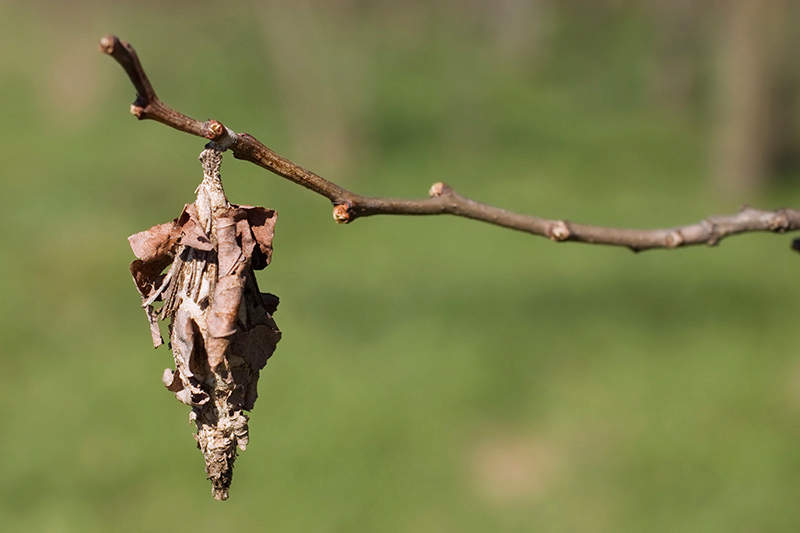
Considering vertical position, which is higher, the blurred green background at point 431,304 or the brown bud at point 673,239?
the blurred green background at point 431,304

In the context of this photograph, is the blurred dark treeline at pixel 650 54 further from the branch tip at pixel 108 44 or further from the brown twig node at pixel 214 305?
the branch tip at pixel 108 44

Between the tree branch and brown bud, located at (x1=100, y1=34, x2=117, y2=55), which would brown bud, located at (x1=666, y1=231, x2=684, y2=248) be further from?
brown bud, located at (x1=100, y1=34, x2=117, y2=55)

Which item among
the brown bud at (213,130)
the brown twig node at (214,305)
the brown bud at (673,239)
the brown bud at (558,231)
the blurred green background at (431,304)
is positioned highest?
the blurred green background at (431,304)

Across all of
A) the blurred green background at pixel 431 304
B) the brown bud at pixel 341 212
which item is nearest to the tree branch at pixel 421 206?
the brown bud at pixel 341 212

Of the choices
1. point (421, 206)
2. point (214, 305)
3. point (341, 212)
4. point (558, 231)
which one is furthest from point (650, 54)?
point (214, 305)

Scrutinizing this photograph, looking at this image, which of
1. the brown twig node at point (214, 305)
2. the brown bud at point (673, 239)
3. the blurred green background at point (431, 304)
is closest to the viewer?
the brown twig node at point (214, 305)

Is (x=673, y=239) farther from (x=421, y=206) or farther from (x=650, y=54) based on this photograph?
(x=650, y=54)

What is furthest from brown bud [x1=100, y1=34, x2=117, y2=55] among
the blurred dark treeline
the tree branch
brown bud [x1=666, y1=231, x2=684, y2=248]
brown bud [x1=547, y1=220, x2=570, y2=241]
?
the blurred dark treeline
